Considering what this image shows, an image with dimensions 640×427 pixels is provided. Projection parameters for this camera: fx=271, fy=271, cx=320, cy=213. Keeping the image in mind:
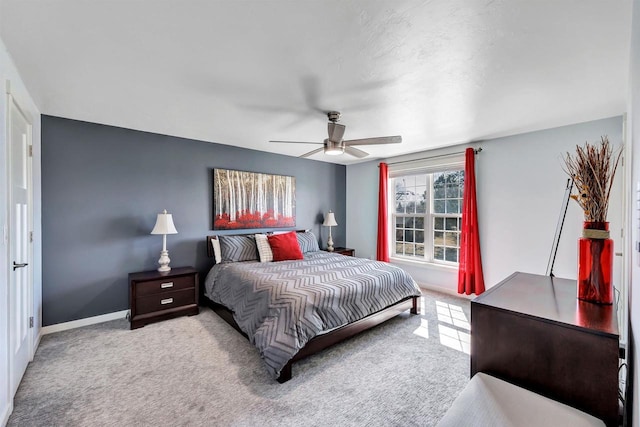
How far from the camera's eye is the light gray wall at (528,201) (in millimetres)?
3072

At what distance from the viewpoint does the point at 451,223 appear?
168 inches

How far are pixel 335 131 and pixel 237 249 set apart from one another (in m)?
2.16

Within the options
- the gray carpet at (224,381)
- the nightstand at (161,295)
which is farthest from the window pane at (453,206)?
the nightstand at (161,295)

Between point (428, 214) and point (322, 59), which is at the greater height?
point (322, 59)

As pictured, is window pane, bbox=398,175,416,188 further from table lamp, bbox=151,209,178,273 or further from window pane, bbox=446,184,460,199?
table lamp, bbox=151,209,178,273

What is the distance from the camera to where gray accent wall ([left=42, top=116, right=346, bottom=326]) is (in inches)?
114

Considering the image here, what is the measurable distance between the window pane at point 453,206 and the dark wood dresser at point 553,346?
292 centimetres

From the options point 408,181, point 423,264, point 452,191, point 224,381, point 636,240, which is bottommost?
point 224,381

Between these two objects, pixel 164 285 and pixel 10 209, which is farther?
pixel 164 285

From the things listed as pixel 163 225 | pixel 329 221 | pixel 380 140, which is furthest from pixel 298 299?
pixel 329 221

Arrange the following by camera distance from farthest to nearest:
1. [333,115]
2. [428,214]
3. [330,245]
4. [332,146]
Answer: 1. [330,245]
2. [428,214]
3. [332,146]
4. [333,115]

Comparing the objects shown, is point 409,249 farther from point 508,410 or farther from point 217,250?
point 508,410

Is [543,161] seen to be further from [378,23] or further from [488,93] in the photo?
[378,23]

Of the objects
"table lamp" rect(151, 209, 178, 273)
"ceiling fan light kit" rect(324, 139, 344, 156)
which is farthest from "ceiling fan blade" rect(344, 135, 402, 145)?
"table lamp" rect(151, 209, 178, 273)
